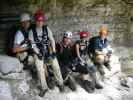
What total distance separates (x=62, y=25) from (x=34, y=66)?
5.37ft

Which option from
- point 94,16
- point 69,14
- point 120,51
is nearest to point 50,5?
point 69,14

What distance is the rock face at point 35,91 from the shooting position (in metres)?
7.11

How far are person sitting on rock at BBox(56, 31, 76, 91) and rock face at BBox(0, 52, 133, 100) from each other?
166mm

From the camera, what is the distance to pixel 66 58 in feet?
26.0

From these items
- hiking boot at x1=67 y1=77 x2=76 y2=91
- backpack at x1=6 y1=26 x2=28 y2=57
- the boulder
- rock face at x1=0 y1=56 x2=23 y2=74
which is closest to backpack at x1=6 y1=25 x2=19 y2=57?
backpack at x1=6 y1=26 x2=28 y2=57

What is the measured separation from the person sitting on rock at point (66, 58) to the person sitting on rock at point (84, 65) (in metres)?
0.16

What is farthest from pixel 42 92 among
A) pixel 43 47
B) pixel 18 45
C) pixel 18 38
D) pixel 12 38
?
pixel 12 38

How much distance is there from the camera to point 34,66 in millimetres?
7555

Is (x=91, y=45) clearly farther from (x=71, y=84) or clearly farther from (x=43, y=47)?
(x=43, y=47)

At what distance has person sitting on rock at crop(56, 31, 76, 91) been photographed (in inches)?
308

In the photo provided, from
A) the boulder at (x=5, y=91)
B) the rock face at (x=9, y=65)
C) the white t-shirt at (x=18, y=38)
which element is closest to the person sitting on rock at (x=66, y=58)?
the white t-shirt at (x=18, y=38)

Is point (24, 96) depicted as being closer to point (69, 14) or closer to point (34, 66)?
point (34, 66)

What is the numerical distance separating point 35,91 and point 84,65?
1168 millimetres

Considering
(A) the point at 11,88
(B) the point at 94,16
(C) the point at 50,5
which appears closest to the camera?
(A) the point at 11,88
